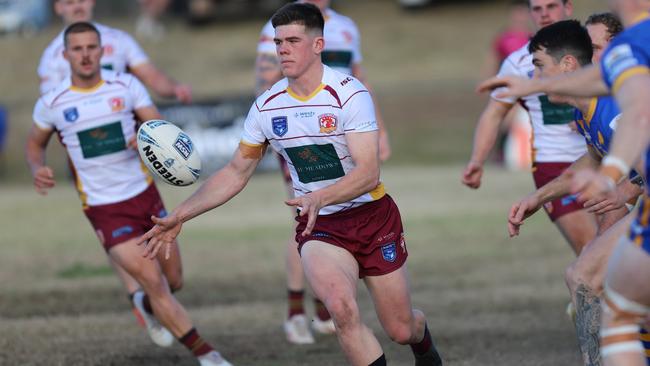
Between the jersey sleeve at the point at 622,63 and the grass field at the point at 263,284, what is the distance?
10.7ft

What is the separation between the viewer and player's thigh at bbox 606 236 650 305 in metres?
4.74

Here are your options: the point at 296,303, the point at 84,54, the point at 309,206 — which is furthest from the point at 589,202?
the point at 84,54

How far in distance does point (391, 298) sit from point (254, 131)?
51.2 inches

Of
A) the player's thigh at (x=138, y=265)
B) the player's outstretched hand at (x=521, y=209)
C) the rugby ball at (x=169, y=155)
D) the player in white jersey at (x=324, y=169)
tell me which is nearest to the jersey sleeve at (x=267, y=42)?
the player's thigh at (x=138, y=265)

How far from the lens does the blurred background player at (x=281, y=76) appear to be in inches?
356

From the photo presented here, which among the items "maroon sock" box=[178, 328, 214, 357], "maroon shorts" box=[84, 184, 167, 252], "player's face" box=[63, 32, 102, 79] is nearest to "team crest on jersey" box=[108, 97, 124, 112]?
"player's face" box=[63, 32, 102, 79]

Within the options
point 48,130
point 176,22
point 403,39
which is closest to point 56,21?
point 176,22

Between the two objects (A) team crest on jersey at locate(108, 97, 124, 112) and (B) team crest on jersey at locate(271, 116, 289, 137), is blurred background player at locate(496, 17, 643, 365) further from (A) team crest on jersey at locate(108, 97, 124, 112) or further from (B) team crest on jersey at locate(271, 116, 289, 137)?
(A) team crest on jersey at locate(108, 97, 124, 112)

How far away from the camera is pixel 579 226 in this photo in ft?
26.9

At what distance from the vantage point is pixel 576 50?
6258 mm

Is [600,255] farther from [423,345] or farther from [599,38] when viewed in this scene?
[599,38]

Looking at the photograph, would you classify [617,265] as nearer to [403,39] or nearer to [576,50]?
[576,50]

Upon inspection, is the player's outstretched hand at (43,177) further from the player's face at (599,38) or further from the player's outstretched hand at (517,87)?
the player's outstretched hand at (517,87)

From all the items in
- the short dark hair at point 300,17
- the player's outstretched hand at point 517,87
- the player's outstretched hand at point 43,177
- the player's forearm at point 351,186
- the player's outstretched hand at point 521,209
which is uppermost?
the short dark hair at point 300,17
